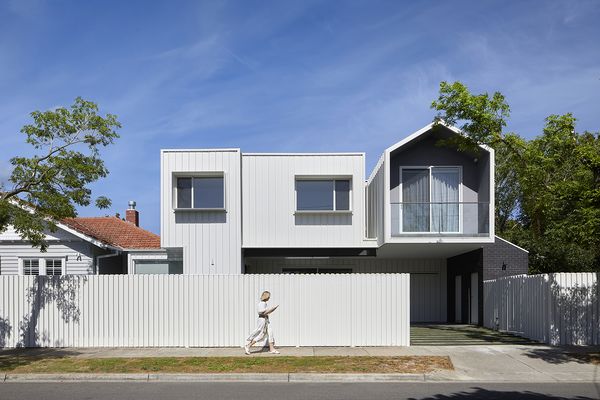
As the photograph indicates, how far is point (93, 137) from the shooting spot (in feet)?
51.1

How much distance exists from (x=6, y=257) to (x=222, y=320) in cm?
1022

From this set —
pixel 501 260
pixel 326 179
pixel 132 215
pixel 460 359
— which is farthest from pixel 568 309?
pixel 132 215

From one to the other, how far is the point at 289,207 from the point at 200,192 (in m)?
3.14

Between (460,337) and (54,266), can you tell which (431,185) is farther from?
(54,266)

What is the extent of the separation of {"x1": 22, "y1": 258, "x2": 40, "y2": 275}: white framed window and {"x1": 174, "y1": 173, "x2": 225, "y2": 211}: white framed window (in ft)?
17.6

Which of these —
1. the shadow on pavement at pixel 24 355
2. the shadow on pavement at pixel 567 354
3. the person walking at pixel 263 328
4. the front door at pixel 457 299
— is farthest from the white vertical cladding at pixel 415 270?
the shadow on pavement at pixel 24 355

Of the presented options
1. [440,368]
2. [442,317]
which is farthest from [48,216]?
[442,317]

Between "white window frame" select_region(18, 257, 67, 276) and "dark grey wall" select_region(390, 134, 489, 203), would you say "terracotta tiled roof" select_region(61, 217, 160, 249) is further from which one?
"dark grey wall" select_region(390, 134, 489, 203)

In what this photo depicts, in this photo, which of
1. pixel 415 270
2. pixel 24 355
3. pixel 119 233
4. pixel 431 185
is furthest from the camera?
pixel 119 233

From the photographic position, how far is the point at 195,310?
53.4 feet

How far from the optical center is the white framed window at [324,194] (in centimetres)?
2266

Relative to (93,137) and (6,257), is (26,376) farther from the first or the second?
(6,257)

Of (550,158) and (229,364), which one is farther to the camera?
(550,158)

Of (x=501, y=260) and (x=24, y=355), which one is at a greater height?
(x=501, y=260)
